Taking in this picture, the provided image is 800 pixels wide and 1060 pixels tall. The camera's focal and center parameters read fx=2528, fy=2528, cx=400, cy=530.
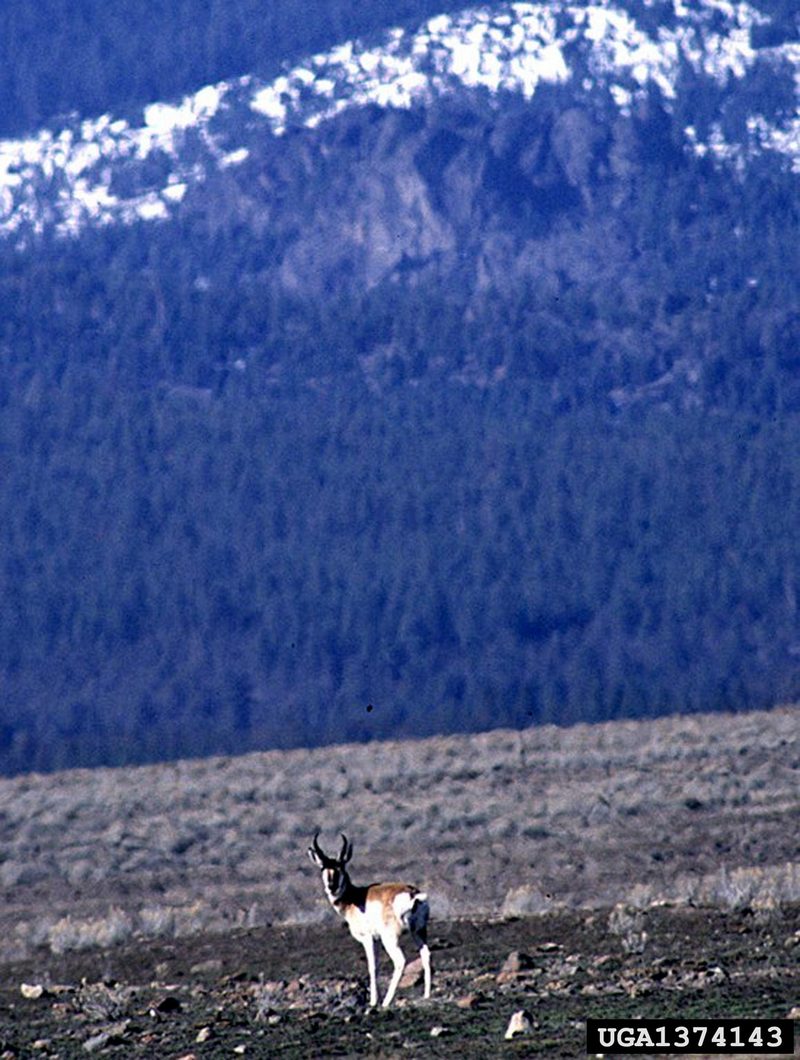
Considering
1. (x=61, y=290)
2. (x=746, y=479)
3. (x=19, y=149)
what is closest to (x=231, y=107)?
(x=19, y=149)

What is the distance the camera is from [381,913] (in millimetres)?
14172

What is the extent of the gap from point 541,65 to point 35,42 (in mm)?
29297

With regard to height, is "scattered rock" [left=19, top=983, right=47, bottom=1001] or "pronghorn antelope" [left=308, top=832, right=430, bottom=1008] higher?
"pronghorn antelope" [left=308, top=832, right=430, bottom=1008]

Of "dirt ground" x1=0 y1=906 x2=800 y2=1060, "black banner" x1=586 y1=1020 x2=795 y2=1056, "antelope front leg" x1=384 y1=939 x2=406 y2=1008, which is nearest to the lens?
"black banner" x1=586 y1=1020 x2=795 y2=1056

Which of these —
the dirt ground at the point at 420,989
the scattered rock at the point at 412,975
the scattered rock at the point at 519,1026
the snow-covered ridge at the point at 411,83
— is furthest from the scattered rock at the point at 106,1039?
the snow-covered ridge at the point at 411,83

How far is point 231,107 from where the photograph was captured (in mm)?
120875

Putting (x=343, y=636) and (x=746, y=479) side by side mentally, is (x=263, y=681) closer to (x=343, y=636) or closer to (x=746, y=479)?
(x=343, y=636)

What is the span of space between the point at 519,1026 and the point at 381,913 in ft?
5.87

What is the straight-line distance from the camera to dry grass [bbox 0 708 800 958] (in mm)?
20922

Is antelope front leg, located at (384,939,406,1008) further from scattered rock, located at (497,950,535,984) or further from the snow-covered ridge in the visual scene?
the snow-covered ridge

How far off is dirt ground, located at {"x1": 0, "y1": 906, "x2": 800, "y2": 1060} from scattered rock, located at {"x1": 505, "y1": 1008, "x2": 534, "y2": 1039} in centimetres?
4

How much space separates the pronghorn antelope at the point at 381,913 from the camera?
1397 centimetres

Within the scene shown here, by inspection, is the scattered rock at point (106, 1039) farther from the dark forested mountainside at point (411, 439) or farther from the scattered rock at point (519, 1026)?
the dark forested mountainside at point (411, 439)

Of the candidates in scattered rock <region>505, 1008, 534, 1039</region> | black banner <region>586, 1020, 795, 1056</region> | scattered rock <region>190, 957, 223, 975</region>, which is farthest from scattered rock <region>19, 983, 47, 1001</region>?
black banner <region>586, 1020, 795, 1056</region>
